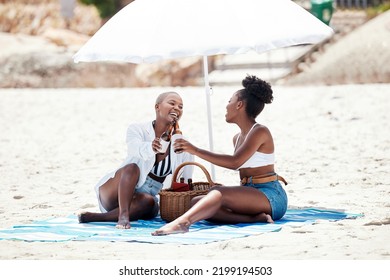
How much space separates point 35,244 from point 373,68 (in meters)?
11.9

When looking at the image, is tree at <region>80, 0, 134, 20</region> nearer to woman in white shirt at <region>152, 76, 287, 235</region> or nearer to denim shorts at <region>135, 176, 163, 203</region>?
denim shorts at <region>135, 176, 163, 203</region>

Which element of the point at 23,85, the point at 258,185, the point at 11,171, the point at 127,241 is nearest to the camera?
the point at 127,241

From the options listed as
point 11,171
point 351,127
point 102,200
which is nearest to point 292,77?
point 351,127

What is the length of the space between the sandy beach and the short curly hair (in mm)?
875

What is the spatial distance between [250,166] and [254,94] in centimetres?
49

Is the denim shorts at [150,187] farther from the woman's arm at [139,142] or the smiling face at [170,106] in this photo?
the smiling face at [170,106]

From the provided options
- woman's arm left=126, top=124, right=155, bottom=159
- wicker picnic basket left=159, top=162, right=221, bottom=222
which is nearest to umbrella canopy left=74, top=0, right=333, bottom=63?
woman's arm left=126, top=124, right=155, bottom=159

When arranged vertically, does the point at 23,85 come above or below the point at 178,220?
above

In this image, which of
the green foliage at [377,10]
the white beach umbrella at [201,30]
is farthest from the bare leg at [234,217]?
the green foliage at [377,10]

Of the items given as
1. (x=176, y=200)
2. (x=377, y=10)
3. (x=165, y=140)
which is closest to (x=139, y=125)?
(x=165, y=140)

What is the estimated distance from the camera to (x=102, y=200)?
7.02 meters

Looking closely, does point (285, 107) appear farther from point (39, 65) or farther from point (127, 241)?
point (127, 241)

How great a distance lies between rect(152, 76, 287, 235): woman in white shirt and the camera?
6.49 metres

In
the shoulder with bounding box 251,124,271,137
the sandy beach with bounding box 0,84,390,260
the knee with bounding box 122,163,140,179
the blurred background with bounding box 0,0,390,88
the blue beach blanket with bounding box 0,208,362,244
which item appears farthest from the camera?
the blurred background with bounding box 0,0,390,88
